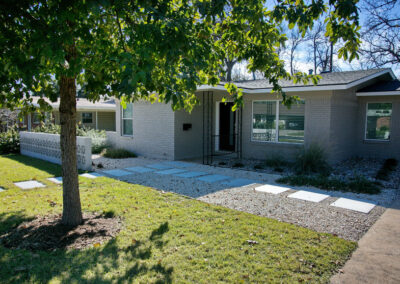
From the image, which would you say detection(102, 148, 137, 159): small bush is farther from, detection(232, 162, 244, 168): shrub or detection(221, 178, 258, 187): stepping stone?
detection(221, 178, 258, 187): stepping stone

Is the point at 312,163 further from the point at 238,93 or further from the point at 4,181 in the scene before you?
the point at 4,181

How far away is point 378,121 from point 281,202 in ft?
26.0

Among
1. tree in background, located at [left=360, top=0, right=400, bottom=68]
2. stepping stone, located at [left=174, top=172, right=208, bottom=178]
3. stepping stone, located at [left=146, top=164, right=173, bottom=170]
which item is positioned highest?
tree in background, located at [left=360, top=0, right=400, bottom=68]

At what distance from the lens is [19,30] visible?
3320 millimetres

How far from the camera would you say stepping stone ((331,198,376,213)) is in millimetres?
5453

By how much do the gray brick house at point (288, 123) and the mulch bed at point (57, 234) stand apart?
6296 millimetres

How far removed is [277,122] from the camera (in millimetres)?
10828

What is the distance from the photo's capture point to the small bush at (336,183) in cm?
683

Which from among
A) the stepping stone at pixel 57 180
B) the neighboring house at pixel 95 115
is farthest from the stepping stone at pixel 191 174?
the neighboring house at pixel 95 115

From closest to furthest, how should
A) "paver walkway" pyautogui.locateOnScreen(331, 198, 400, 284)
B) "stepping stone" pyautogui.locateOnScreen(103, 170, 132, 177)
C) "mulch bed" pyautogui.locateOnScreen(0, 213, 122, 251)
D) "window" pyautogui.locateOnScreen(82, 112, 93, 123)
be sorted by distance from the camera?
"paver walkway" pyautogui.locateOnScreen(331, 198, 400, 284) < "mulch bed" pyautogui.locateOnScreen(0, 213, 122, 251) < "stepping stone" pyautogui.locateOnScreen(103, 170, 132, 177) < "window" pyautogui.locateOnScreen(82, 112, 93, 123)

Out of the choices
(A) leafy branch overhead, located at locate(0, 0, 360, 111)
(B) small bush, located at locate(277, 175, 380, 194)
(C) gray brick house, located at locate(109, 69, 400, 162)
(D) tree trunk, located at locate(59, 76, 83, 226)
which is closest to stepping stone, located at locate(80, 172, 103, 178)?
(C) gray brick house, located at locate(109, 69, 400, 162)

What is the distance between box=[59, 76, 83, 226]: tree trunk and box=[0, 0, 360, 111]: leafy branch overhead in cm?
29

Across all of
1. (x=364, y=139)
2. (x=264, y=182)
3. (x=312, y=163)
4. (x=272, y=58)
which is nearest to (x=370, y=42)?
(x=364, y=139)

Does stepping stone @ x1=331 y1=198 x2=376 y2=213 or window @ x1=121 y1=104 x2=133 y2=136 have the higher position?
window @ x1=121 y1=104 x2=133 y2=136
